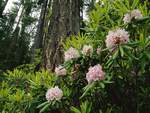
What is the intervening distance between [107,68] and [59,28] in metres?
2.25

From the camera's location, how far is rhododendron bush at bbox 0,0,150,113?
2.72 m

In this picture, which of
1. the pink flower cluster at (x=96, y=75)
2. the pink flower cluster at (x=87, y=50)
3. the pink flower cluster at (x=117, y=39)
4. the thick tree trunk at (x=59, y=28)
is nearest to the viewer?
the pink flower cluster at (x=117, y=39)

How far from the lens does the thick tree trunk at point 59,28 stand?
16.1 ft

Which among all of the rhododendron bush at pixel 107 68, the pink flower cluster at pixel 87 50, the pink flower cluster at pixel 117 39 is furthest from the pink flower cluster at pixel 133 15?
the pink flower cluster at pixel 87 50

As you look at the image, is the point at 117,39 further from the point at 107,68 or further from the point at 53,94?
the point at 53,94

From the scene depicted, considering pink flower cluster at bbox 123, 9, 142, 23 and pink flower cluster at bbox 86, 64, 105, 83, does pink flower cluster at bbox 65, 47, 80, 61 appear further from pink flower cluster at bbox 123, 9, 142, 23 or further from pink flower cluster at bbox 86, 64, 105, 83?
pink flower cluster at bbox 123, 9, 142, 23

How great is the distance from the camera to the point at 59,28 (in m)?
5.12

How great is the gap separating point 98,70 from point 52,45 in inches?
87.8

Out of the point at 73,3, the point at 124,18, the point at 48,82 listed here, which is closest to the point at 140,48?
the point at 124,18

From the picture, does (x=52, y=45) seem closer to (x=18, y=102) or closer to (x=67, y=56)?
(x=18, y=102)

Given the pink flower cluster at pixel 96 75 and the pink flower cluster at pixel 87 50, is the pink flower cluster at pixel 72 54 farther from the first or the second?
the pink flower cluster at pixel 96 75

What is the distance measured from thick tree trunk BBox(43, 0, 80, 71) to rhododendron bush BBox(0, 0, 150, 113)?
1.26 meters

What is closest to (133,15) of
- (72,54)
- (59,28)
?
(72,54)

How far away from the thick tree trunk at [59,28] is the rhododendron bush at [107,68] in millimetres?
1261
